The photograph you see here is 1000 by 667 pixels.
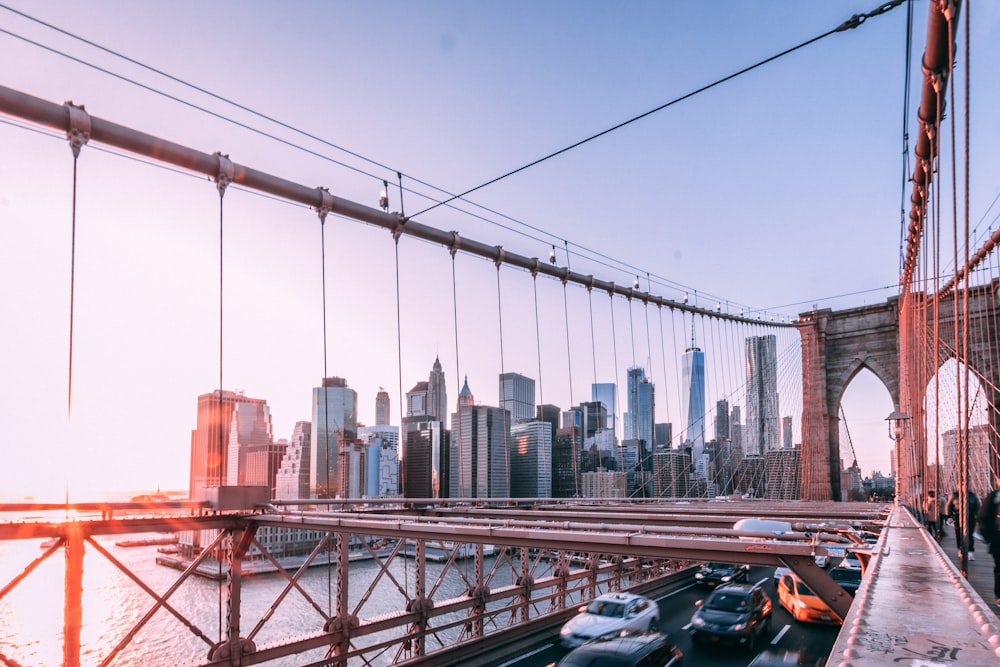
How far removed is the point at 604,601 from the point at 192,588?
64.8 m

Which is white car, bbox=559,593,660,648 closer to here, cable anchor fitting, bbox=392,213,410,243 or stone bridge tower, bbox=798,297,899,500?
cable anchor fitting, bbox=392,213,410,243

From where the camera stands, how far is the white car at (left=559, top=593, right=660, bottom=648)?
1521 centimetres

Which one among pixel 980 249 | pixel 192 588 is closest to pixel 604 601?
pixel 980 249

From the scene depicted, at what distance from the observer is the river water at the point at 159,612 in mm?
46594

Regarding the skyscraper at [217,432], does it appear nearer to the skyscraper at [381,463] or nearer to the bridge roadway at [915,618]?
the bridge roadway at [915,618]

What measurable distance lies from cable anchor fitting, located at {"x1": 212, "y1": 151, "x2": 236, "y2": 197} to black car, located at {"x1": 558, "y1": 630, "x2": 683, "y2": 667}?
10559mm

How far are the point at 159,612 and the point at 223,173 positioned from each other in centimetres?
6523

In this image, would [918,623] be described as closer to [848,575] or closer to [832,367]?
[848,575]

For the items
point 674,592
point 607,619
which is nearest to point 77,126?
point 607,619

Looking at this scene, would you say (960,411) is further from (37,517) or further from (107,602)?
(107,602)

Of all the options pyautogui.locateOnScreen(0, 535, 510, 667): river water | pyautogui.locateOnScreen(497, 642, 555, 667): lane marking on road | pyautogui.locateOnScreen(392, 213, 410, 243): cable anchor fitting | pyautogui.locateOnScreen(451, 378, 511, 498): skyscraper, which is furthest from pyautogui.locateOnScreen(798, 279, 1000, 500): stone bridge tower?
pyautogui.locateOnScreen(451, 378, 511, 498): skyscraper

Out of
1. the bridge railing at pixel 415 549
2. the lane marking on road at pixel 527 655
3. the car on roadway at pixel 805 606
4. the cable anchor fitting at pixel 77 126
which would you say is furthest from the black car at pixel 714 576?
the cable anchor fitting at pixel 77 126

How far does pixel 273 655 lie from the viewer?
384 inches

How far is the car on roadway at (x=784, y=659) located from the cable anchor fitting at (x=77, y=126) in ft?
53.1
